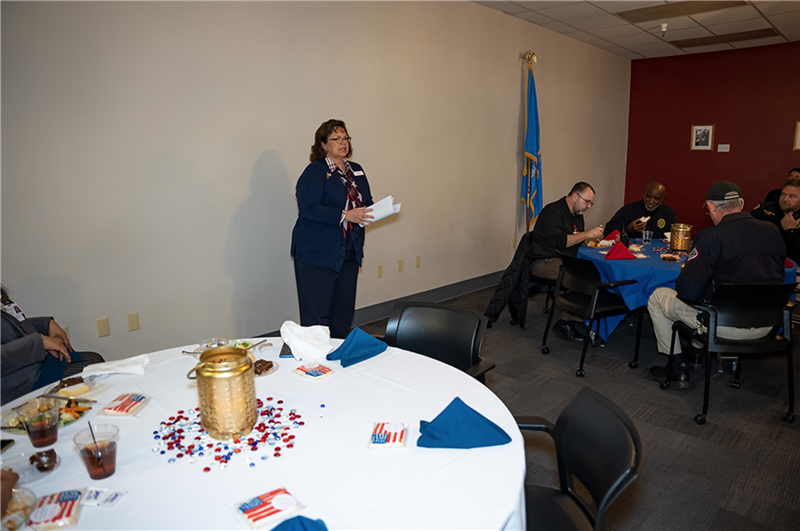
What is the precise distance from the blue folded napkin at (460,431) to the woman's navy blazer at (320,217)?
2.18 meters

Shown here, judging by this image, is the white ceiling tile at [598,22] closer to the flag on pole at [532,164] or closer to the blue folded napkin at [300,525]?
the flag on pole at [532,164]

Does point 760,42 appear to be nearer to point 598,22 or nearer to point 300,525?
point 598,22

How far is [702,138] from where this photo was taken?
26.9ft

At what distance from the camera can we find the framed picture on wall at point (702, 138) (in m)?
8.13

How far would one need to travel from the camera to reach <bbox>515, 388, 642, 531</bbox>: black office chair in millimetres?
1270

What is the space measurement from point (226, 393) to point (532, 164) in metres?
A: 5.82

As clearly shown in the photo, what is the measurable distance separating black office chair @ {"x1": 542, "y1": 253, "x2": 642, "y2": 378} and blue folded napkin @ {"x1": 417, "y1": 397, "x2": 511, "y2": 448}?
8.10 ft

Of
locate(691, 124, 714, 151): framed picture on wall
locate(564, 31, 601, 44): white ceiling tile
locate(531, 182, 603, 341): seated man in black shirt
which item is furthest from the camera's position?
locate(691, 124, 714, 151): framed picture on wall

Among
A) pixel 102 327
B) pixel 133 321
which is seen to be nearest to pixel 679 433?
pixel 133 321

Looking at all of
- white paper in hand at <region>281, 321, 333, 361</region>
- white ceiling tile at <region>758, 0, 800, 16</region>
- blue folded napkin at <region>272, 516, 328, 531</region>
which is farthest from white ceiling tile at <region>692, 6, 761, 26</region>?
blue folded napkin at <region>272, 516, 328, 531</region>

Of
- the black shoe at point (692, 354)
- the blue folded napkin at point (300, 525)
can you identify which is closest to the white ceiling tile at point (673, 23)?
the black shoe at point (692, 354)

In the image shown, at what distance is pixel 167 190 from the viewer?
136 inches

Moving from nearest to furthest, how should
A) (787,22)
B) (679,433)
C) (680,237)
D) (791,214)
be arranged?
(679,433) < (680,237) < (791,214) < (787,22)

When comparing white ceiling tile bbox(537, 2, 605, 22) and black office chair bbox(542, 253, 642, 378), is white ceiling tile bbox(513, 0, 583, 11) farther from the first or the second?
black office chair bbox(542, 253, 642, 378)
